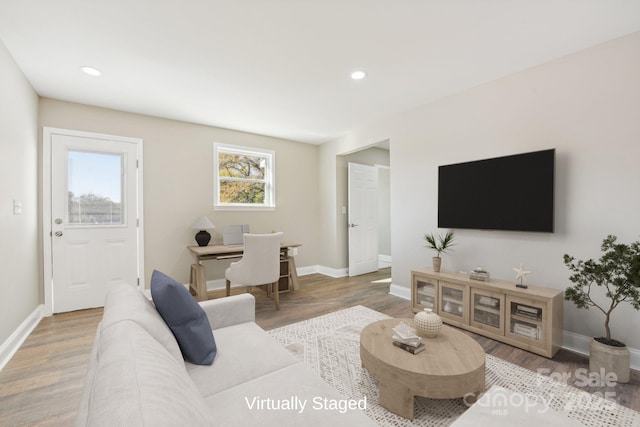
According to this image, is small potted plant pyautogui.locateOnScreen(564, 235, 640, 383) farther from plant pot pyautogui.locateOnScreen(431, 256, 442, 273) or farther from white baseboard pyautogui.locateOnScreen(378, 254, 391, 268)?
white baseboard pyautogui.locateOnScreen(378, 254, 391, 268)

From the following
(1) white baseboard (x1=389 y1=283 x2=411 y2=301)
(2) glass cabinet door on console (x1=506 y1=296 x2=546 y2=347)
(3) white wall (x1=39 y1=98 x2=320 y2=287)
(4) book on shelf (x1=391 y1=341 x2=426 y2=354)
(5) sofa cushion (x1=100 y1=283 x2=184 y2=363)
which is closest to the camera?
(5) sofa cushion (x1=100 y1=283 x2=184 y2=363)

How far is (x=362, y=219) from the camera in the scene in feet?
17.3

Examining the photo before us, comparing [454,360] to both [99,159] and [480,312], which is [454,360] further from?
[99,159]

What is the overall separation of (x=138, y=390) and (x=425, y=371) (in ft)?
4.61

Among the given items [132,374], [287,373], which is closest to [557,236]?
[287,373]

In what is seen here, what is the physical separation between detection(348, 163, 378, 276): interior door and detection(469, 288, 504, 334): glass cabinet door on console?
254 cm

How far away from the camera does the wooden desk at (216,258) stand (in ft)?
11.5

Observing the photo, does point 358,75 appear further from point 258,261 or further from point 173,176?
point 173,176

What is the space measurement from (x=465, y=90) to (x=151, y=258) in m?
4.43

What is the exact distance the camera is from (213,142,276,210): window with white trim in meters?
4.39

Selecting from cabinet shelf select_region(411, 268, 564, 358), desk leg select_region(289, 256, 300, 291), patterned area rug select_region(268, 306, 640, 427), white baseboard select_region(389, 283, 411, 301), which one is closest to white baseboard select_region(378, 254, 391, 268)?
white baseboard select_region(389, 283, 411, 301)

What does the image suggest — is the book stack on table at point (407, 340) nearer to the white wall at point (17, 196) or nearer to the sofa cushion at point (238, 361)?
the sofa cushion at point (238, 361)

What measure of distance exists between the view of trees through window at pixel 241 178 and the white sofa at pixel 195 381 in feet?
9.69

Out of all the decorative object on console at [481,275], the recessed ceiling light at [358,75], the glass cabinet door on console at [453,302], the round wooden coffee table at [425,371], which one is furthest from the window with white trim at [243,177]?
the round wooden coffee table at [425,371]
